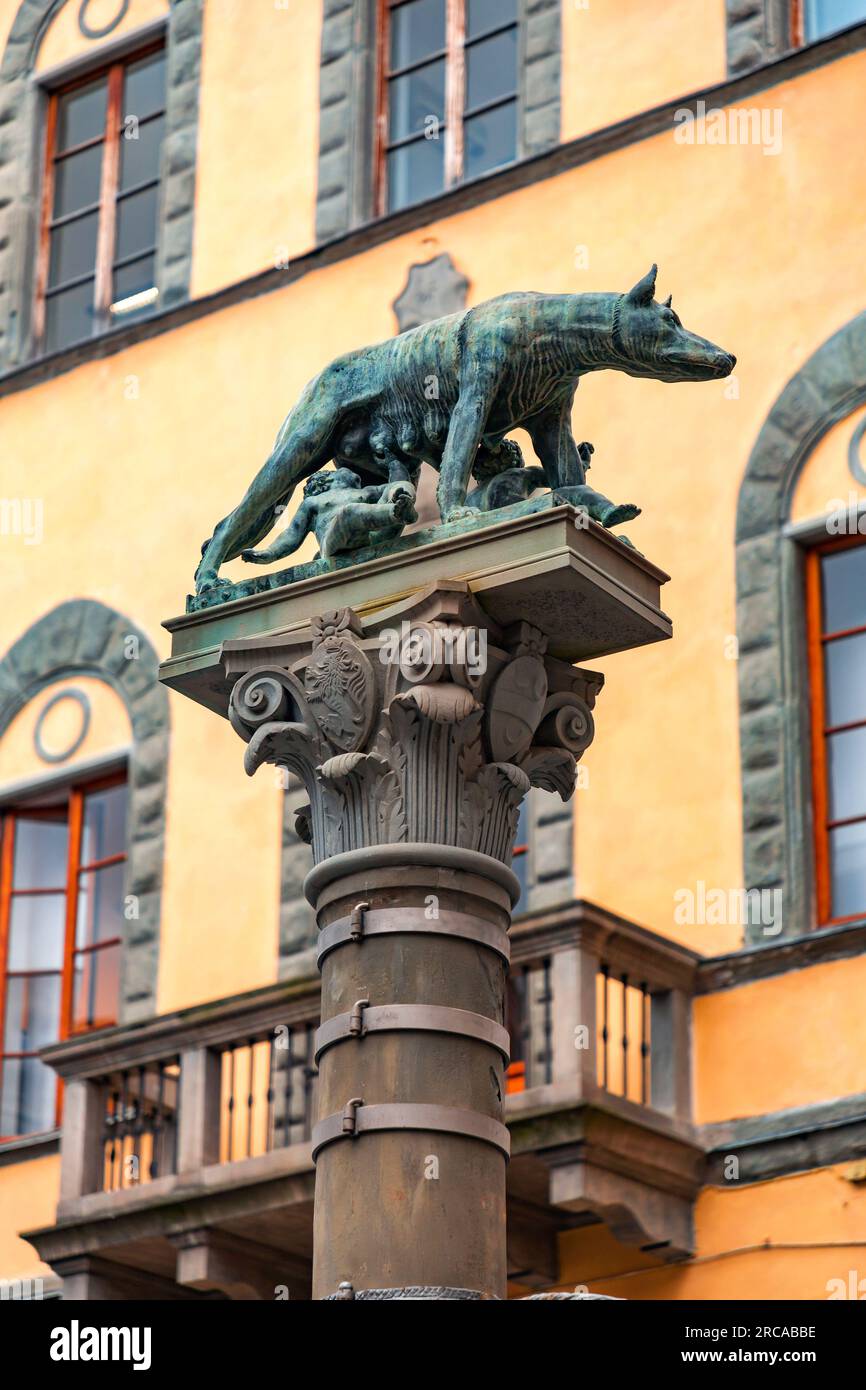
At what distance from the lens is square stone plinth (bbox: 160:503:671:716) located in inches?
300

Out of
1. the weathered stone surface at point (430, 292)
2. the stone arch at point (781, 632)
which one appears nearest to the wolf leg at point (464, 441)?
the stone arch at point (781, 632)

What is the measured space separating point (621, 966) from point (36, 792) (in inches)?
202

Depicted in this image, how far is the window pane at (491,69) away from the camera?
16.7m

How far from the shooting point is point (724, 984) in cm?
1339

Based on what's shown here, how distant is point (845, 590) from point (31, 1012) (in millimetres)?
5487

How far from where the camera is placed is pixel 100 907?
Result: 16672mm

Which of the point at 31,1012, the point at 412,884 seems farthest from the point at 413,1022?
the point at 31,1012

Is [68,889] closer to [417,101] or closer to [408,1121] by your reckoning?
[417,101]

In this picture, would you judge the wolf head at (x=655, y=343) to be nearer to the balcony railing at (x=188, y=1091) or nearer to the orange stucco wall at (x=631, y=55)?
the balcony railing at (x=188, y=1091)

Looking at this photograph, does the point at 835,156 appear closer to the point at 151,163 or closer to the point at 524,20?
the point at 524,20

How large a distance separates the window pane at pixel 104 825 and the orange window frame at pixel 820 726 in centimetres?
457

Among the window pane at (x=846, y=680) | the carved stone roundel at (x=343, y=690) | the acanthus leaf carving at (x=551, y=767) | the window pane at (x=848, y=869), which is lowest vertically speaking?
the acanthus leaf carving at (x=551, y=767)

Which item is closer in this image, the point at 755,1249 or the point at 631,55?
the point at 755,1249
